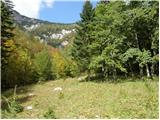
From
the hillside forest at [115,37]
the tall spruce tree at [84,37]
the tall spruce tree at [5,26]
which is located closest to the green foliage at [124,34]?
the hillside forest at [115,37]

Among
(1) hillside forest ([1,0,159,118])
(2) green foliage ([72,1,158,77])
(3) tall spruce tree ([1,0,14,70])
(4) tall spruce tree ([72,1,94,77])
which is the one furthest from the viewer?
(4) tall spruce tree ([72,1,94,77])

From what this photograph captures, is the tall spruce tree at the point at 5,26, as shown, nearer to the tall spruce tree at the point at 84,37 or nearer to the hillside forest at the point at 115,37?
the hillside forest at the point at 115,37

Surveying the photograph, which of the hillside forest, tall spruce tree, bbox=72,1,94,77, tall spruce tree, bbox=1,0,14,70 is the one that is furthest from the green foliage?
tall spruce tree, bbox=1,0,14,70

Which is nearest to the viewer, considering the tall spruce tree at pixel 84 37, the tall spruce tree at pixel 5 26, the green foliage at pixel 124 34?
the tall spruce tree at pixel 5 26

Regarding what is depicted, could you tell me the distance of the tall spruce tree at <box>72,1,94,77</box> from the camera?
1886 inches

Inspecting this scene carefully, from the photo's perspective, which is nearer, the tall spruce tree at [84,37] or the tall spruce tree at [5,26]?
the tall spruce tree at [5,26]

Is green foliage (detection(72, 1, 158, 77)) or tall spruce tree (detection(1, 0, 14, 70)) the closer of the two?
tall spruce tree (detection(1, 0, 14, 70))

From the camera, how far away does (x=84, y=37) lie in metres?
48.5

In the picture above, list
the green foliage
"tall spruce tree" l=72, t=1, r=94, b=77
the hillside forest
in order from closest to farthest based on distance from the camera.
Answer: the hillside forest
the green foliage
"tall spruce tree" l=72, t=1, r=94, b=77

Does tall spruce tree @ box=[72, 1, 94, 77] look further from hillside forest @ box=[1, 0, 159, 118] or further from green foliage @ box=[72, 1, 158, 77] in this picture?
green foliage @ box=[72, 1, 158, 77]

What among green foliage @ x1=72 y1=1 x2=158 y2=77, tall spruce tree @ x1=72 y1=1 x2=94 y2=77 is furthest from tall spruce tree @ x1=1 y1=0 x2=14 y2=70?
tall spruce tree @ x1=72 y1=1 x2=94 y2=77

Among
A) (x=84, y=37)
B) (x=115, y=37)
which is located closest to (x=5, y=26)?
(x=115, y=37)

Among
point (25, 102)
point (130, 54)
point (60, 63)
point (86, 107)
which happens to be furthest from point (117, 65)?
point (60, 63)

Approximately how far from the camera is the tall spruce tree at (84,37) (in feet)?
157
